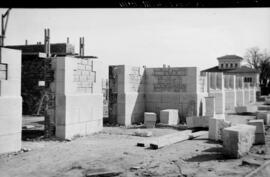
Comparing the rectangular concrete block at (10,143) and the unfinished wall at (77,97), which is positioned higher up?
the unfinished wall at (77,97)

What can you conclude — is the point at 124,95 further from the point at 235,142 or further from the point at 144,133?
the point at 235,142

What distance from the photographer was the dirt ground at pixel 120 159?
5.94 m

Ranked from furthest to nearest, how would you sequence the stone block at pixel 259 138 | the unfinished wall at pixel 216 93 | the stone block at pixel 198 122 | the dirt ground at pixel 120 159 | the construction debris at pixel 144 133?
the unfinished wall at pixel 216 93, the stone block at pixel 198 122, the construction debris at pixel 144 133, the stone block at pixel 259 138, the dirt ground at pixel 120 159

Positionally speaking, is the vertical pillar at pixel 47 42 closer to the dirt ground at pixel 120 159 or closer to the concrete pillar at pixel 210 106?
the concrete pillar at pixel 210 106

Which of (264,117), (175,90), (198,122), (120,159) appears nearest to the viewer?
(120,159)

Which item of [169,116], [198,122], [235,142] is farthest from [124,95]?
[235,142]

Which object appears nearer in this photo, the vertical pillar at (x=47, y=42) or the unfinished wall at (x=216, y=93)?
the unfinished wall at (x=216, y=93)

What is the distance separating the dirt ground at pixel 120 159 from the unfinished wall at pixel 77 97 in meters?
0.58

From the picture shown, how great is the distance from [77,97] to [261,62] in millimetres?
60012

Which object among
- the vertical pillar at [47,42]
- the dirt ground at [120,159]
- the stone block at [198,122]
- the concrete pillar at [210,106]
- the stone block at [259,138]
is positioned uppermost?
the vertical pillar at [47,42]

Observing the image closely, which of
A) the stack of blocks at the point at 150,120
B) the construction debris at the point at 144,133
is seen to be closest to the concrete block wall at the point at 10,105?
the construction debris at the point at 144,133

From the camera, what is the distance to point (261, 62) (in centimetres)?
6222

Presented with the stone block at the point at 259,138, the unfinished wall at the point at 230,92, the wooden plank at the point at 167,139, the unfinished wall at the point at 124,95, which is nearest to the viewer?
the wooden plank at the point at 167,139

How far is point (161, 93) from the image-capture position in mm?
14922
